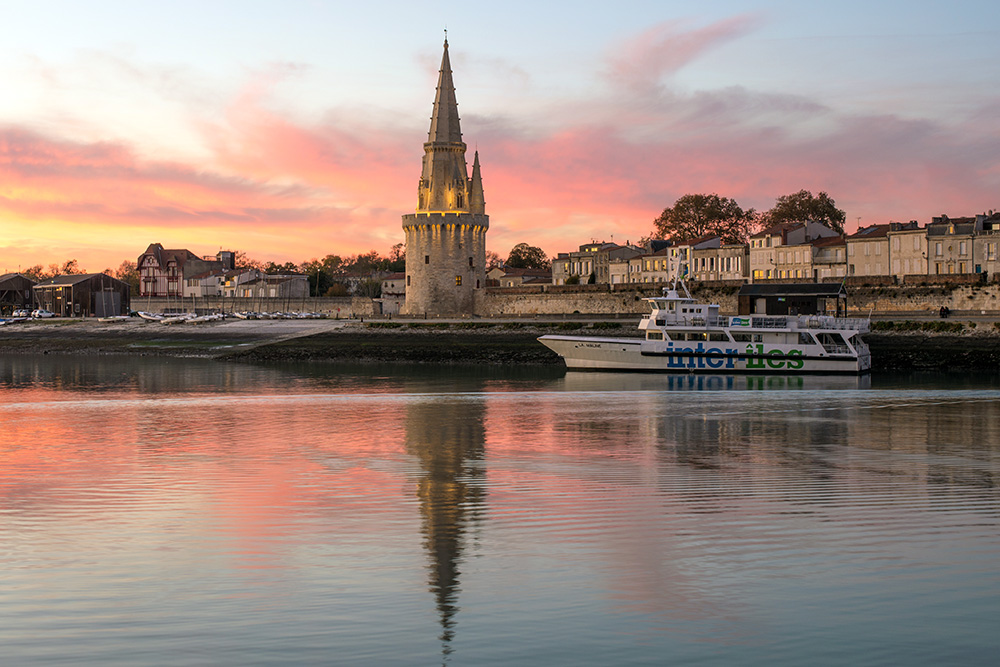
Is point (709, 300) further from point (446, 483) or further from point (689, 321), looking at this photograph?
point (446, 483)

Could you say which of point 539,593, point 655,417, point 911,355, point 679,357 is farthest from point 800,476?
point 911,355

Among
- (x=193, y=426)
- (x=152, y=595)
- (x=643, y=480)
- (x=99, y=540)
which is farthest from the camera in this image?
(x=193, y=426)

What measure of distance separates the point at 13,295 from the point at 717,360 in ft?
291

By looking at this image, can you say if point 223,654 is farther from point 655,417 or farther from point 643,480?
point 655,417

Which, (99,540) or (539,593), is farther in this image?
(99,540)

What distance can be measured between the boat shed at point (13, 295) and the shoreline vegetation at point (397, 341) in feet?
115

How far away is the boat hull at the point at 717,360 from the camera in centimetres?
3697

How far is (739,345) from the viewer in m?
37.8

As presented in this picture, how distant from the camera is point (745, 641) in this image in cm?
729

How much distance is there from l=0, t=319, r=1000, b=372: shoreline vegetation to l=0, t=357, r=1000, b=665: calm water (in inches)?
834

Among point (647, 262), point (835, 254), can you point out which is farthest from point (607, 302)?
point (647, 262)

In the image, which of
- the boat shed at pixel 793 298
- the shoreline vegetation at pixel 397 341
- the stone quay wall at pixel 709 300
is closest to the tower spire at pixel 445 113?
the stone quay wall at pixel 709 300

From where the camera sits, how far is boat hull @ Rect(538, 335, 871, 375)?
37.0 metres

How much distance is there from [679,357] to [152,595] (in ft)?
103
